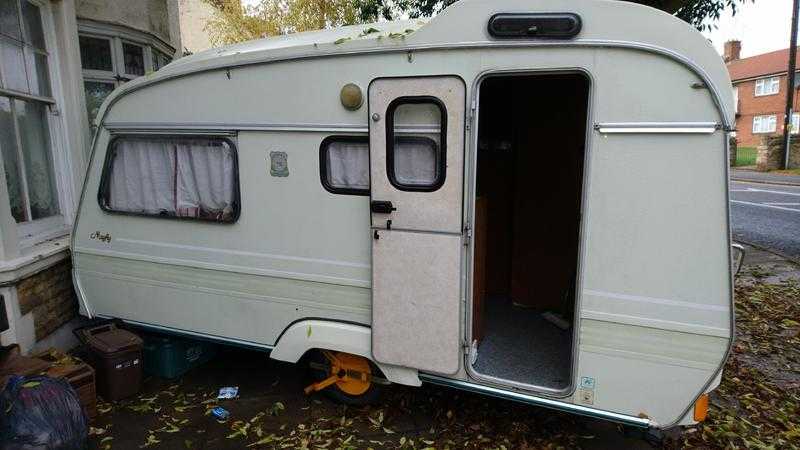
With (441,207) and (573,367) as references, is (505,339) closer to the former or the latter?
(573,367)

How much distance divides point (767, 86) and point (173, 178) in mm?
42263

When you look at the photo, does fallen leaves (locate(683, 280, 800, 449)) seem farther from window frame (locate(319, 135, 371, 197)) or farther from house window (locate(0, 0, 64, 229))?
house window (locate(0, 0, 64, 229))

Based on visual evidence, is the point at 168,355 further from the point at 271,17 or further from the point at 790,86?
the point at 790,86

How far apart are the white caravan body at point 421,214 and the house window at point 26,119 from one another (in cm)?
81

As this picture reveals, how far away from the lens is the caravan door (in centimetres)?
317

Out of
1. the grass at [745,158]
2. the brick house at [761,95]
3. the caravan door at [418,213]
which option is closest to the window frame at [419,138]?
the caravan door at [418,213]

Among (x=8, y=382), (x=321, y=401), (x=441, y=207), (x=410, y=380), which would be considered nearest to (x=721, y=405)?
(x=410, y=380)

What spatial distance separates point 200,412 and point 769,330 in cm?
603

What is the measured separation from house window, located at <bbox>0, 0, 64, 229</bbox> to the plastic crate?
1.63 meters

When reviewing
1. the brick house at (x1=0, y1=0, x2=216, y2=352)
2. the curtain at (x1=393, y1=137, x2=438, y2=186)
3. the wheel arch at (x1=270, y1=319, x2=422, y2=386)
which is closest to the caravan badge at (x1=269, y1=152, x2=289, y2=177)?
the curtain at (x1=393, y1=137, x2=438, y2=186)

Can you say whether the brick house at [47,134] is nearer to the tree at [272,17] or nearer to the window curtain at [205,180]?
the window curtain at [205,180]

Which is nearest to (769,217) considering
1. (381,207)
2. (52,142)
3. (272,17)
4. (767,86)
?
(381,207)

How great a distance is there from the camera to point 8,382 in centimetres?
334

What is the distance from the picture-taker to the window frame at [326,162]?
3.44 metres
